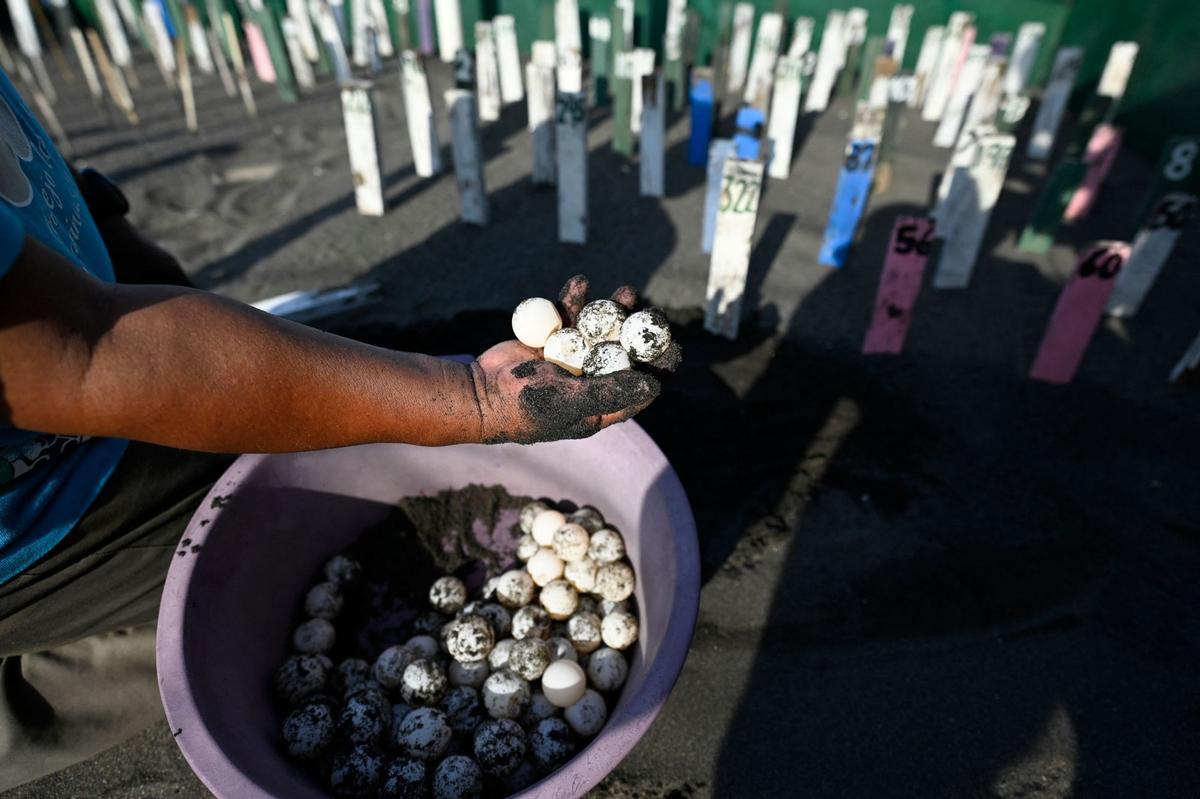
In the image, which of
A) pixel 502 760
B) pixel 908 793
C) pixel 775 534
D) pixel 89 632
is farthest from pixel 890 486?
pixel 89 632

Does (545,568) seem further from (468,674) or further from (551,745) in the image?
(551,745)

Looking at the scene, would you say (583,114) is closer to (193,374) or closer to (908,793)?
(193,374)

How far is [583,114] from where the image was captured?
4.97 metres

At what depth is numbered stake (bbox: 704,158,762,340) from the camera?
3958 millimetres

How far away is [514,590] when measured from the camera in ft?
8.89

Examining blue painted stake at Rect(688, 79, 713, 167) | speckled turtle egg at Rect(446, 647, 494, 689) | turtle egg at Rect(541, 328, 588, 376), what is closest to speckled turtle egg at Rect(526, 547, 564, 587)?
speckled turtle egg at Rect(446, 647, 494, 689)

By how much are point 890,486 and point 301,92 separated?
8497mm

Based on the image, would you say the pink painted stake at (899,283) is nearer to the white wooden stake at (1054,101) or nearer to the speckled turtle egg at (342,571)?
the speckled turtle egg at (342,571)

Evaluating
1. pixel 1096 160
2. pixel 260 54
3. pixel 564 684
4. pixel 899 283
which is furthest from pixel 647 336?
pixel 260 54

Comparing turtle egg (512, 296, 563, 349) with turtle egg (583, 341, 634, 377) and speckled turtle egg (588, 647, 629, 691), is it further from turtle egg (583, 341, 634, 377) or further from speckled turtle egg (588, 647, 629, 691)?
speckled turtle egg (588, 647, 629, 691)

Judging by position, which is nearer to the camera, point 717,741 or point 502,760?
point 502,760

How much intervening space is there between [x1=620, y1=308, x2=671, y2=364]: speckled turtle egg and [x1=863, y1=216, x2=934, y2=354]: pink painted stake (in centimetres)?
244

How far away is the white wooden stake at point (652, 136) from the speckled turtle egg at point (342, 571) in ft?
14.9

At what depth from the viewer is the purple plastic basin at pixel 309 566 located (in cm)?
180
